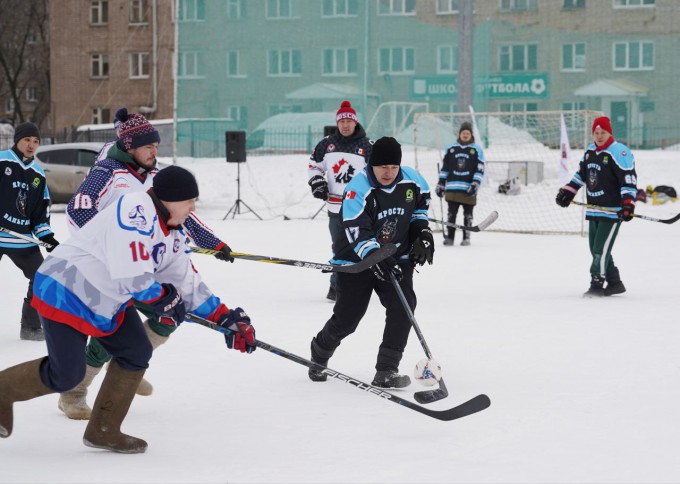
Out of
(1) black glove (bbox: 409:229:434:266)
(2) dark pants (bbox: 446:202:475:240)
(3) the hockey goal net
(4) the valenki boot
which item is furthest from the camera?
(3) the hockey goal net

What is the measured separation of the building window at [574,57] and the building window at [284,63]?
28.1ft

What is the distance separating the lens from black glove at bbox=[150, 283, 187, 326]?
12.4 feet

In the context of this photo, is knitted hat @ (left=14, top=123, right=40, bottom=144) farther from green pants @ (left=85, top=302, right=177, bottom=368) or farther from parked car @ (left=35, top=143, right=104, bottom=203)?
parked car @ (left=35, top=143, right=104, bottom=203)

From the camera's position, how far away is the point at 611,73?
2881cm

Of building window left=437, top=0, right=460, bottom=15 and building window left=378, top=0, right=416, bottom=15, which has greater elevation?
building window left=437, top=0, right=460, bottom=15

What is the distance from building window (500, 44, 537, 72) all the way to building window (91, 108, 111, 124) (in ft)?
54.8

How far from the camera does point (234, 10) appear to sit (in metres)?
22.8

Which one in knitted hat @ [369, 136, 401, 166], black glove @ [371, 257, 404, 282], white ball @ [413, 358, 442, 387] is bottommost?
white ball @ [413, 358, 442, 387]

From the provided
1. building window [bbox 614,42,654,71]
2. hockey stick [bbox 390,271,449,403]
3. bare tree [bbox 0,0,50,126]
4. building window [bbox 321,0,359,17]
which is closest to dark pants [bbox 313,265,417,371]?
hockey stick [bbox 390,271,449,403]

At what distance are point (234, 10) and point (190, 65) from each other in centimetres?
165

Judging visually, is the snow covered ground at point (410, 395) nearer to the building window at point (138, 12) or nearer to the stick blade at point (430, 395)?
the stick blade at point (430, 395)

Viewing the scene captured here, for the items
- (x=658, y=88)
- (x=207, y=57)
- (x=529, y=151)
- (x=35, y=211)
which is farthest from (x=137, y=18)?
(x=35, y=211)

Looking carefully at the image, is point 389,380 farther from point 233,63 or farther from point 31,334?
point 233,63

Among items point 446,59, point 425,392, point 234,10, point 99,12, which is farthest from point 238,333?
point 99,12
